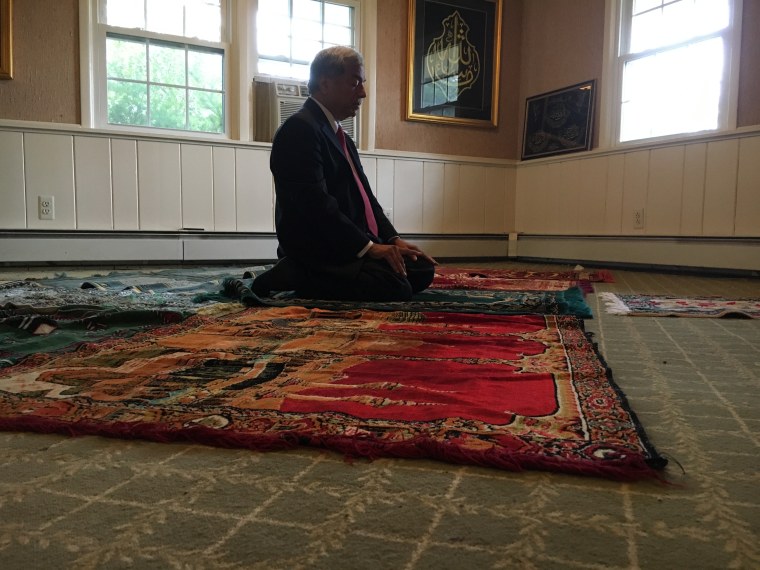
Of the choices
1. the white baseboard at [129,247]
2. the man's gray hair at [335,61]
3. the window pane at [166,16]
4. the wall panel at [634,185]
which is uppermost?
the window pane at [166,16]

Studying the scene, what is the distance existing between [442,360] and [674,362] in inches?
21.2

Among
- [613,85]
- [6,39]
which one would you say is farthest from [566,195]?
[6,39]

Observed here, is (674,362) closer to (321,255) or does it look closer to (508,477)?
(508,477)

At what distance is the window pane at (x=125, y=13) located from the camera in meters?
4.48

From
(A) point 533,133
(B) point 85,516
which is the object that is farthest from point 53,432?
(A) point 533,133

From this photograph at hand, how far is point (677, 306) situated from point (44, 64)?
4.33 m

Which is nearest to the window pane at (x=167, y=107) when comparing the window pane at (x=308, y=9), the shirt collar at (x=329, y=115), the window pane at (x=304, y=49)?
the window pane at (x=304, y=49)

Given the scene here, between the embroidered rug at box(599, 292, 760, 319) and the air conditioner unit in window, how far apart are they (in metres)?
3.05

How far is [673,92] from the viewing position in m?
4.52

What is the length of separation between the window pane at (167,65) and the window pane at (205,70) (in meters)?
0.06

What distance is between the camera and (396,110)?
17.7 feet

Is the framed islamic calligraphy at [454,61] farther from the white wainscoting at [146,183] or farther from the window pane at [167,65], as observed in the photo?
the window pane at [167,65]

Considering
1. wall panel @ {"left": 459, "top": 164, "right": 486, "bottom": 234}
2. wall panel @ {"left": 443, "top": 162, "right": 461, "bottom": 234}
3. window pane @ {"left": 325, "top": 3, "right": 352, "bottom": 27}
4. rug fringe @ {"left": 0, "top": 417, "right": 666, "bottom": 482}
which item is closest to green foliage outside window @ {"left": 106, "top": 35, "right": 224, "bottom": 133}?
window pane @ {"left": 325, "top": 3, "right": 352, "bottom": 27}

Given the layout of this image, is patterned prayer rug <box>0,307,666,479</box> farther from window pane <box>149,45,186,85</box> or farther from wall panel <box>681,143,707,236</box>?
window pane <box>149,45,186,85</box>
